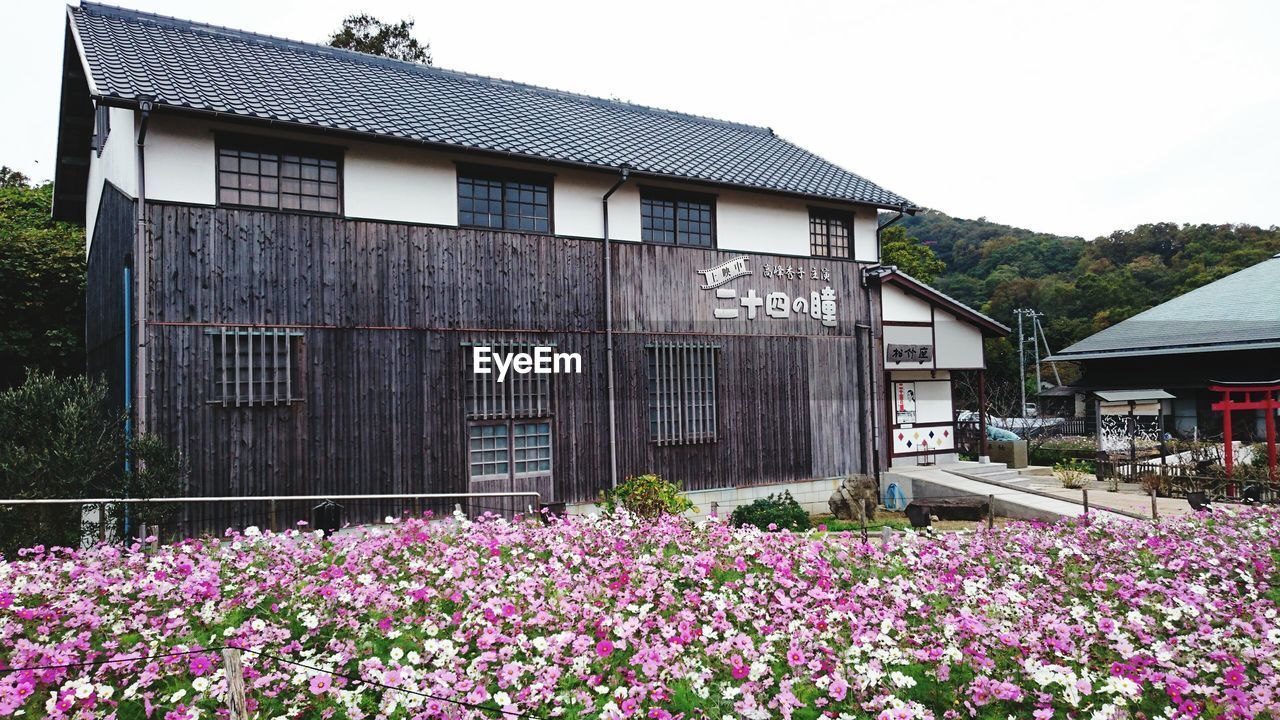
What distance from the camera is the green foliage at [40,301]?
1736cm

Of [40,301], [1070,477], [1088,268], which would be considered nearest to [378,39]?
[40,301]

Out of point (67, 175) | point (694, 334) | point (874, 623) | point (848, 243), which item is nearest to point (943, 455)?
point (848, 243)

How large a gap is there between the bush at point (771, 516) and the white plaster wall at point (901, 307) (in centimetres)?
610

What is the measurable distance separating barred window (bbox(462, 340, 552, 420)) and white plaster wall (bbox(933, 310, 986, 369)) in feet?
33.6

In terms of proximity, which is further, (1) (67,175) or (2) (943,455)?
(2) (943,455)

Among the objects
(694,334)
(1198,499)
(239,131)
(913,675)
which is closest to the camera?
(913,675)

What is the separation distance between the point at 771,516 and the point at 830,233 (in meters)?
6.70

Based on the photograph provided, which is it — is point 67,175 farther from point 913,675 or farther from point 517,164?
point 913,675

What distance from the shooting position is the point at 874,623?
467 cm

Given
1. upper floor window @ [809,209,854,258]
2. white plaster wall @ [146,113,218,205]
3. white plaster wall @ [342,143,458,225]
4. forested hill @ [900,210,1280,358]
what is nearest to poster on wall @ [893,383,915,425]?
upper floor window @ [809,209,854,258]

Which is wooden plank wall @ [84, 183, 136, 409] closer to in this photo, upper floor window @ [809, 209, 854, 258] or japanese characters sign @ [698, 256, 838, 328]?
japanese characters sign @ [698, 256, 838, 328]

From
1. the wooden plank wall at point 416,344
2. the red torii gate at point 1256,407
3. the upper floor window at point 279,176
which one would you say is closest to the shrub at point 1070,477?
the red torii gate at point 1256,407

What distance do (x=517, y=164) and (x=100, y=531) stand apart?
7.50m

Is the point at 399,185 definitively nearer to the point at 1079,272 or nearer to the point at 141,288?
the point at 141,288
